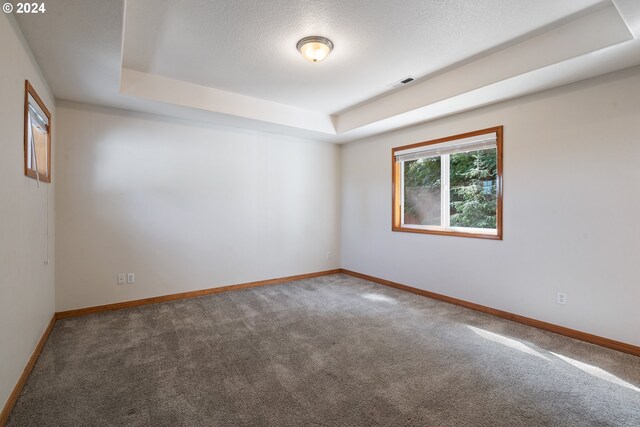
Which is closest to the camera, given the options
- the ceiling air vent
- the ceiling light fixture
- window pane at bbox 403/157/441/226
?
the ceiling light fixture

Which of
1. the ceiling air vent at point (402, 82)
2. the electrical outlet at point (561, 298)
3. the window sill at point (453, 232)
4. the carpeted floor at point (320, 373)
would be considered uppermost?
the ceiling air vent at point (402, 82)

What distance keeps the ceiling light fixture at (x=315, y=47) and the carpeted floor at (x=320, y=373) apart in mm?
2528

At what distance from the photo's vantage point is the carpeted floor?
1788 mm

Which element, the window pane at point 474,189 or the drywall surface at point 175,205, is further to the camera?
the window pane at point 474,189

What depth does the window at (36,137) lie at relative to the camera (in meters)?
2.23

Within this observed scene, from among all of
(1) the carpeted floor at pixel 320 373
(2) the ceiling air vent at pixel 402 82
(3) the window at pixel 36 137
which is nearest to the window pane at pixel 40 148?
(3) the window at pixel 36 137

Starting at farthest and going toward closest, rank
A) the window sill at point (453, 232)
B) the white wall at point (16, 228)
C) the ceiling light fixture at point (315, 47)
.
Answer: the window sill at point (453, 232) < the ceiling light fixture at point (315, 47) < the white wall at point (16, 228)

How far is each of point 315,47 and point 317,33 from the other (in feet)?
0.39

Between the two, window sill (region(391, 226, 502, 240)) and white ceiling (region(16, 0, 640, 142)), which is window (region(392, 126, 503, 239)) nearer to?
window sill (region(391, 226, 502, 240))

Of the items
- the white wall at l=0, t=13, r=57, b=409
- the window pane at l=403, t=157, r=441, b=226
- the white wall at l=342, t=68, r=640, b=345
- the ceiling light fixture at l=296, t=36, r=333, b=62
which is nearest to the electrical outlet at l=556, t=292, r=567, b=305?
the white wall at l=342, t=68, r=640, b=345

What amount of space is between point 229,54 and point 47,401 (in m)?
2.92

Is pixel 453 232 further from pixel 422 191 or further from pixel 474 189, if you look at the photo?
pixel 422 191

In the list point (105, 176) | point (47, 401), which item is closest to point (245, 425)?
point (47, 401)

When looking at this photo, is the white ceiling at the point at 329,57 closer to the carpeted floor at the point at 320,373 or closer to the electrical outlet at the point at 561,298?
the electrical outlet at the point at 561,298
